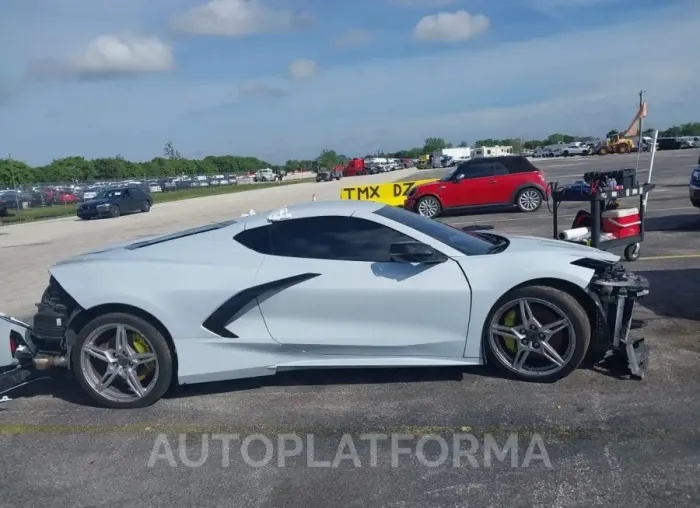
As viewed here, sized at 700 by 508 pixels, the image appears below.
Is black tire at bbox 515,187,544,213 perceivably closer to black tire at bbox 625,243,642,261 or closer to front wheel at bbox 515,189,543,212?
front wheel at bbox 515,189,543,212

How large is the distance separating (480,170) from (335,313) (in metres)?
14.0

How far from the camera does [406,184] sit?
A: 19578 mm

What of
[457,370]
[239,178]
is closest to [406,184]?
[457,370]

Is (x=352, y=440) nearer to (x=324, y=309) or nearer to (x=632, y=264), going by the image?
(x=324, y=309)

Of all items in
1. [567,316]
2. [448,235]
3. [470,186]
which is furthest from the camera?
[470,186]

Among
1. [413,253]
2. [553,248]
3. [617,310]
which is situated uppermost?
[413,253]

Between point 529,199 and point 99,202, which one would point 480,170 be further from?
point 99,202

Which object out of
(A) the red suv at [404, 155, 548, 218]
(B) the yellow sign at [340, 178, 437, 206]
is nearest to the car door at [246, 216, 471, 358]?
(A) the red suv at [404, 155, 548, 218]

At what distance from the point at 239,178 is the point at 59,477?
272ft

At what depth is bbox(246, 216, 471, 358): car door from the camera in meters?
4.72

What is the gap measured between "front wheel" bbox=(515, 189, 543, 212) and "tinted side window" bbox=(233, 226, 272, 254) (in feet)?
44.3

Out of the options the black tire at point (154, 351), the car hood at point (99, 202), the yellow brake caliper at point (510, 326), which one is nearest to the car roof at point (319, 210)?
the black tire at point (154, 351)

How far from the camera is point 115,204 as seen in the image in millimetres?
31766

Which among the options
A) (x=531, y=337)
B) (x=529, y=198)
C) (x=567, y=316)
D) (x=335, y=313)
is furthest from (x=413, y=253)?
(x=529, y=198)
